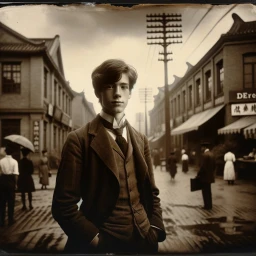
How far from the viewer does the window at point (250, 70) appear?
3.59 meters

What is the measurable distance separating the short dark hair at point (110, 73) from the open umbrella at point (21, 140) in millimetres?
943

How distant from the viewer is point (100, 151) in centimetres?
292

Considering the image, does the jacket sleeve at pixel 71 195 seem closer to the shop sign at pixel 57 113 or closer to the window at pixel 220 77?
the shop sign at pixel 57 113

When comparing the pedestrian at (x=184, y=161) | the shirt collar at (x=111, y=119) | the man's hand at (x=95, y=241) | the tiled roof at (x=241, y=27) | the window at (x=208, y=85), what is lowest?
the man's hand at (x=95, y=241)

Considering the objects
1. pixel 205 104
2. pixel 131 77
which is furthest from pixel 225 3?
pixel 131 77

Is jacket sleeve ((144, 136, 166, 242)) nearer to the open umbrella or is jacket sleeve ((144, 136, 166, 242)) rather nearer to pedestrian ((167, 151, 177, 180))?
pedestrian ((167, 151, 177, 180))

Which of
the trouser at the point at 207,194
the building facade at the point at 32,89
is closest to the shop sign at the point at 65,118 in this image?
the building facade at the point at 32,89

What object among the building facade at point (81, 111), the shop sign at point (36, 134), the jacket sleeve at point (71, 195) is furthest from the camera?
the shop sign at point (36, 134)

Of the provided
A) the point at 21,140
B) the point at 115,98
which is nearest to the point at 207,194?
the point at 115,98

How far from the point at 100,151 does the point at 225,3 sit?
6.79 feet

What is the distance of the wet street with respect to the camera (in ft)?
10.8

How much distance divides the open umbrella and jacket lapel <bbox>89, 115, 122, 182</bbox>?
89 cm

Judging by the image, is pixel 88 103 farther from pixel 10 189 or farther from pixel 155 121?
pixel 10 189

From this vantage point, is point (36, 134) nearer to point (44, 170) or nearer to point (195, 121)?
point (44, 170)
